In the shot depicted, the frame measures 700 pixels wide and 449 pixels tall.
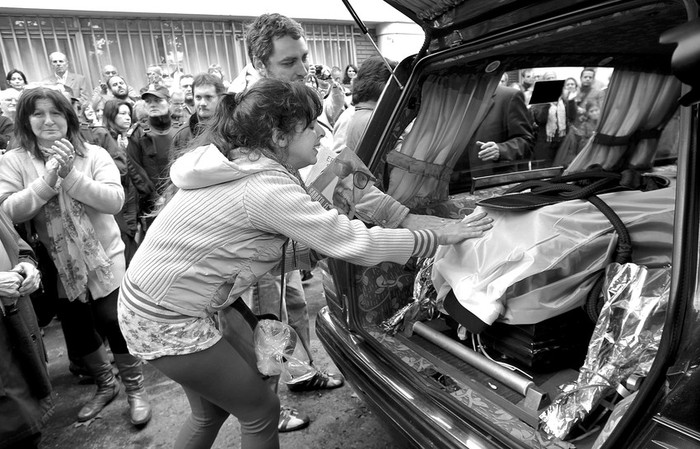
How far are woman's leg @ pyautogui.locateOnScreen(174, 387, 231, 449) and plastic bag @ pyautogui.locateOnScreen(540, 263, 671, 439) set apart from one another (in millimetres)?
1160

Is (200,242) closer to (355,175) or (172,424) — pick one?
(355,175)

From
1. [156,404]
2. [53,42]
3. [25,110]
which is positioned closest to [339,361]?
[156,404]

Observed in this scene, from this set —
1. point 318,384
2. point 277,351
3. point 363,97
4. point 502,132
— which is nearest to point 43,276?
point 318,384

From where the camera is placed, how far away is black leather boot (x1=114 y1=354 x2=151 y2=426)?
2.59 m

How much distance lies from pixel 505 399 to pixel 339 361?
79 centimetres

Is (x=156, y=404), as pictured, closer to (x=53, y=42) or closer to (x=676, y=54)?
(x=676, y=54)

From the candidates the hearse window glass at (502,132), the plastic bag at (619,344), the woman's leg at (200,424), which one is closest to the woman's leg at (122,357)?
the woman's leg at (200,424)

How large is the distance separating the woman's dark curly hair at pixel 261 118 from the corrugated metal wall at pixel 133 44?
10336 mm

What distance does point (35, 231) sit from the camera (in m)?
2.63

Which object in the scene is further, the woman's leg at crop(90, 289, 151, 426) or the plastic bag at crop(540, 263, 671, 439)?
the woman's leg at crop(90, 289, 151, 426)

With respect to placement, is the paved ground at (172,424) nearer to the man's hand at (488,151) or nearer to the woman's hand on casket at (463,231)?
the woman's hand on casket at (463,231)

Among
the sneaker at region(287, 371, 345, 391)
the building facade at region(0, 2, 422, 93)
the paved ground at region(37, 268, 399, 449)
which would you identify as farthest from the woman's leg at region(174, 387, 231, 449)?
the building facade at region(0, 2, 422, 93)

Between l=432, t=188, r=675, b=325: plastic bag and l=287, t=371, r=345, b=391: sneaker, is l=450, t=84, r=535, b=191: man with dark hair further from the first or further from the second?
l=287, t=371, r=345, b=391: sneaker

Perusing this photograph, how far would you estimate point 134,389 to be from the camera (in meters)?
2.69
